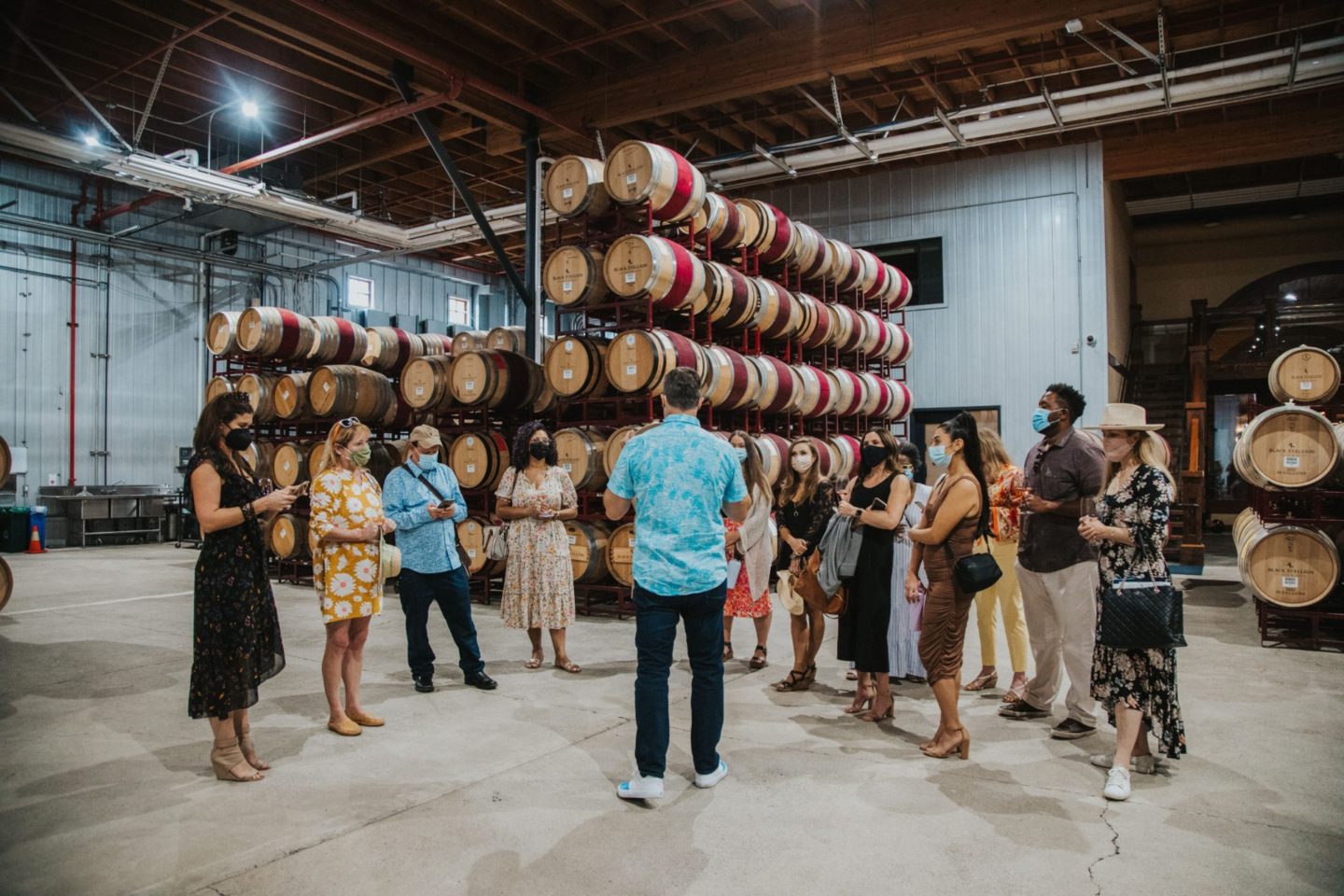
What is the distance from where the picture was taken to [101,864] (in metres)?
2.76

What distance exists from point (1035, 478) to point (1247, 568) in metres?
3.33

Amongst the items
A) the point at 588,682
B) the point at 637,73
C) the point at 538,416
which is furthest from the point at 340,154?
the point at 588,682

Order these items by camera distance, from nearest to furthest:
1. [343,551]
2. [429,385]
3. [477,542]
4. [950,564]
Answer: [950,564]
[343,551]
[477,542]
[429,385]

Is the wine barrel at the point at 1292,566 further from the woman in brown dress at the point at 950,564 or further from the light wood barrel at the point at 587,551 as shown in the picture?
the light wood barrel at the point at 587,551

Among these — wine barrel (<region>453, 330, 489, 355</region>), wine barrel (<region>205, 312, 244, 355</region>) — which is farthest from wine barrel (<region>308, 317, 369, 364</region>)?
wine barrel (<region>453, 330, 489, 355</region>)

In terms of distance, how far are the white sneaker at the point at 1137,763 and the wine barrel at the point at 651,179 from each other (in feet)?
18.5

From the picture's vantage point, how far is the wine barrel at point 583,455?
7.55 m

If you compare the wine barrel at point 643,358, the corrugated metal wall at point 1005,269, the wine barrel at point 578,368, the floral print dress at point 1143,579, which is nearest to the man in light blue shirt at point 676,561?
the floral print dress at point 1143,579

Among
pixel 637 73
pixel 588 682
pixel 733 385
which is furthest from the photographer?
pixel 637 73

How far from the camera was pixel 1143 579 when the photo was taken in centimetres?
338

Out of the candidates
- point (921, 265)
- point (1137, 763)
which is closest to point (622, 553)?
point (1137, 763)

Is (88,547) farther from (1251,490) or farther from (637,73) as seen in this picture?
(1251,490)

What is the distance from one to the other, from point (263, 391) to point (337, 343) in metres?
0.99

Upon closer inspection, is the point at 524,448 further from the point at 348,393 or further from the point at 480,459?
the point at 348,393
